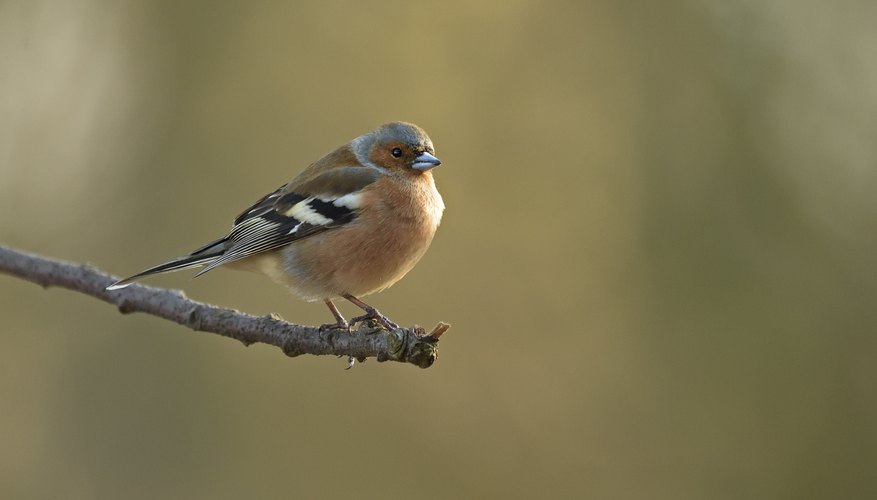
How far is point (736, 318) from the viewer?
804 cm

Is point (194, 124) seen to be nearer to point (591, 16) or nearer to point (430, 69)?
point (430, 69)

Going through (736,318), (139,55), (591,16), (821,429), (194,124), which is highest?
(139,55)

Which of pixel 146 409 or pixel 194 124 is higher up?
pixel 194 124

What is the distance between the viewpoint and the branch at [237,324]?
320 cm

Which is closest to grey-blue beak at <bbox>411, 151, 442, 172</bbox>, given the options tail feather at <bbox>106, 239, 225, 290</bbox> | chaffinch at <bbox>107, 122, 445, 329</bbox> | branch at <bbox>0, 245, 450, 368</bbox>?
chaffinch at <bbox>107, 122, 445, 329</bbox>

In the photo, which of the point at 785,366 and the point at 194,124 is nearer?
the point at 785,366

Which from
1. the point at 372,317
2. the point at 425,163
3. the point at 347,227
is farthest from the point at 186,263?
the point at 425,163

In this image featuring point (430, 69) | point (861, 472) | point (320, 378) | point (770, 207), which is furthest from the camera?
point (430, 69)

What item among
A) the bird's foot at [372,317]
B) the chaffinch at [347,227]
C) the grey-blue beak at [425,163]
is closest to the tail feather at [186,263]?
the chaffinch at [347,227]

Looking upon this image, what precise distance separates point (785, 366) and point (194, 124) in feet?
21.6

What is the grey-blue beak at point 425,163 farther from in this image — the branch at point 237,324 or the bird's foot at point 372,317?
the branch at point 237,324

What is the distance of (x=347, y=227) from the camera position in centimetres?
500

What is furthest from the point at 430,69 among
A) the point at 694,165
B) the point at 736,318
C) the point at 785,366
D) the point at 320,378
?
the point at 785,366

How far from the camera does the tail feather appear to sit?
4.32m
